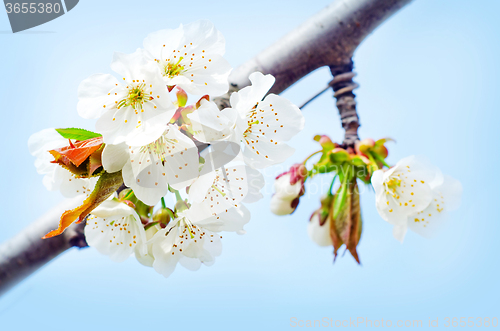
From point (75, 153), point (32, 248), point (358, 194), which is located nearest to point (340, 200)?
point (358, 194)

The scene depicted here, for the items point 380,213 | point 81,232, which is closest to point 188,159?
point 380,213

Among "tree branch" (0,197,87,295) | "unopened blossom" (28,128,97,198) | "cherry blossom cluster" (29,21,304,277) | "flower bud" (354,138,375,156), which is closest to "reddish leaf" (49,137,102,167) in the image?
"cherry blossom cluster" (29,21,304,277)

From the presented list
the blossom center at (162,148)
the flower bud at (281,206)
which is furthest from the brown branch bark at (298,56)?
the blossom center at (162,148)

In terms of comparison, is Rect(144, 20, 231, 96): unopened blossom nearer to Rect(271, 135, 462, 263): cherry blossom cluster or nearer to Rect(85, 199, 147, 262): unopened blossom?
Rect(85, 199, 147, 262): unopened blossom

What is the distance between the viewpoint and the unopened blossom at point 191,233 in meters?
0.53

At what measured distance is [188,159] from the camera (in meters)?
0.46

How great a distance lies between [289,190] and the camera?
3.06 feet

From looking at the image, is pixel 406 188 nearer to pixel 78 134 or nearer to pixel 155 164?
pixel 155 164

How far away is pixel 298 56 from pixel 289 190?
0.43 meters

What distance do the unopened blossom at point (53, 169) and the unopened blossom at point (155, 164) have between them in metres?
0.14

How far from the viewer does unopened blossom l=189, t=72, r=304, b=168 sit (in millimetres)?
513

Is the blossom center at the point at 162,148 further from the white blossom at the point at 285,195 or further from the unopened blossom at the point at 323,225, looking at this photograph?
the unopened blossom at the point at 323,225

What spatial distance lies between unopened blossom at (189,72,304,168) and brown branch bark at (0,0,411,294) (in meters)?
0.46

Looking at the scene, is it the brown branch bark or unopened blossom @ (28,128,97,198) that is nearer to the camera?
unopened blossom @ (28,128,97,198)
